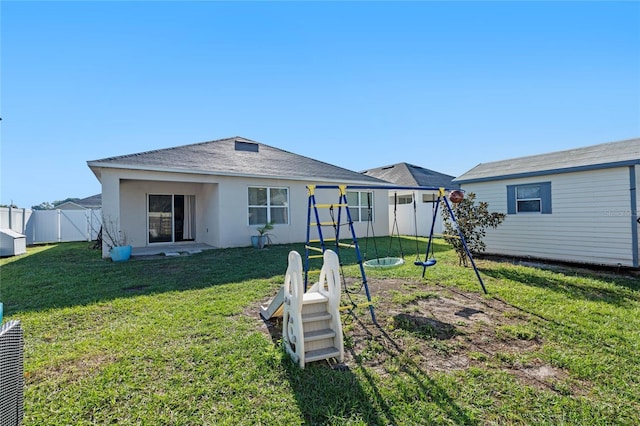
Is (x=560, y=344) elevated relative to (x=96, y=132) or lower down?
lower down

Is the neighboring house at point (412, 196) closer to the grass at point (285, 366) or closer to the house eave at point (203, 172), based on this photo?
the house eave at point (203, 172)

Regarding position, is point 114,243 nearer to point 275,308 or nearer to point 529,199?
point 275,308

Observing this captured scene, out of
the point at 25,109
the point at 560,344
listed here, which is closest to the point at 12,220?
the point at 25,109

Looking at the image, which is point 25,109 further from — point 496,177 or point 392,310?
point 496,177

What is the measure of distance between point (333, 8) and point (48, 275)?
30.4 feet

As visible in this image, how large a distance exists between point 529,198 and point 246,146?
11097 mm

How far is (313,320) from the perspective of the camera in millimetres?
3133

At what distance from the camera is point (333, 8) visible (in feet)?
25.2

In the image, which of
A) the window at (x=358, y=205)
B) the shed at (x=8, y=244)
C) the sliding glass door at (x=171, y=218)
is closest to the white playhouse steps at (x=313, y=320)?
the window at (x=358, y=205)

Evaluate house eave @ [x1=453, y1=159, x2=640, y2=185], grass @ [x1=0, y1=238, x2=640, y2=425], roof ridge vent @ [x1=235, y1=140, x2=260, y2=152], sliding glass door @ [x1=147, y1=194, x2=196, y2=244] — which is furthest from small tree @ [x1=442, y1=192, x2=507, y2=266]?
sliding glass door @ [x1=147, y1=194, x2=196, y2=244]

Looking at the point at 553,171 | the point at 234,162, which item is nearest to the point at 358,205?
the point at 234,162

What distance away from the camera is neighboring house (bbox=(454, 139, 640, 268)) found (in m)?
7.06

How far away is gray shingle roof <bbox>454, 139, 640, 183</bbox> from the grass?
330cm

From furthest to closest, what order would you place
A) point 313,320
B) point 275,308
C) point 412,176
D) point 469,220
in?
point 412,176
point 469,220
point 275,308
point 313,320
